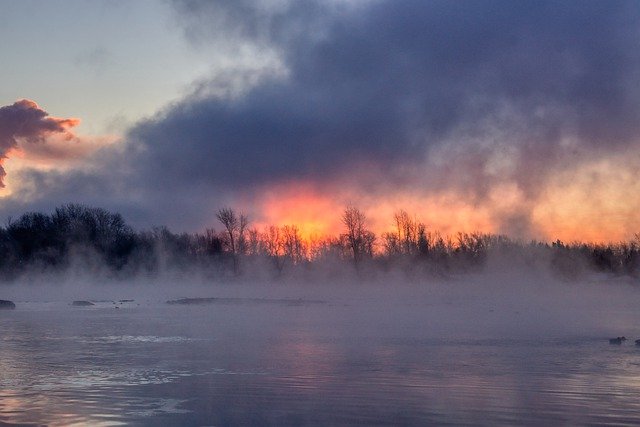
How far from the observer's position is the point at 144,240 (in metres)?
83.8

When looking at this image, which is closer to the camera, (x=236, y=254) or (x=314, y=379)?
(x=314, y=379)

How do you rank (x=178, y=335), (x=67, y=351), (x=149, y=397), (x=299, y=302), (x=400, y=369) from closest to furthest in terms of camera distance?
(x=149, y=397) → (x=400, y=369) → (x=67, y=351) → (x=178, y=335) → (x=299, y=302)

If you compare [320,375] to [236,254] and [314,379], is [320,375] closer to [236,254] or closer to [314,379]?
[314,379]

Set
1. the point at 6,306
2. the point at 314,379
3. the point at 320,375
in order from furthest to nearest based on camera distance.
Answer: the point at 6,306, the point at 320,375, the point at 314,379

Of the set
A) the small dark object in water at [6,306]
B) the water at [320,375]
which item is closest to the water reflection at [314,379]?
the water at [320,375]

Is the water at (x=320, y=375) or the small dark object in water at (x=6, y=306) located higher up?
the small dark object in water at (x=6, y=306)

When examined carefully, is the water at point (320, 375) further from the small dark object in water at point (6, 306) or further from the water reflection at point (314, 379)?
the small dark object in water at point (6, 306)

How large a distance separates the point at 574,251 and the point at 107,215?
52.2 m

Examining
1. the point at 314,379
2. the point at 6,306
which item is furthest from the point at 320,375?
the point at 6,306

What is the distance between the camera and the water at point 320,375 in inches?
404

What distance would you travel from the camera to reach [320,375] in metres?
13.8

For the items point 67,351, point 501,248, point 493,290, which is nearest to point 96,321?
point 67,351

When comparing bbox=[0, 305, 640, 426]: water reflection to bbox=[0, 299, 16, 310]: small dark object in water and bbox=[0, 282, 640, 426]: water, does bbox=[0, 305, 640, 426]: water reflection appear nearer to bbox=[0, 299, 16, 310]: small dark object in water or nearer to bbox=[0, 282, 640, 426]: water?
bbox=[0, 282, 640, 426]: water

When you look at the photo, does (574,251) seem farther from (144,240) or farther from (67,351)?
(67,351)
